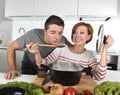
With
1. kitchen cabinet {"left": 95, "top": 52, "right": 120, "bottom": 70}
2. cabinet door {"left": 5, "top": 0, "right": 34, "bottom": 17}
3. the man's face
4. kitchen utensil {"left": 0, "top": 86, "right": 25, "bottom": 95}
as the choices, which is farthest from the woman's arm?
cabinet door {"left": 5, "top": 0, "right": 34, "bottom": 17}

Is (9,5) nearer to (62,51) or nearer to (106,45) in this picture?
(62,51)

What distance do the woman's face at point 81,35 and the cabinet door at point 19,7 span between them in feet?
3.82

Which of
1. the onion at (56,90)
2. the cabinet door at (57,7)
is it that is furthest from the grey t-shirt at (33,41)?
the cabinet door at (57,7)

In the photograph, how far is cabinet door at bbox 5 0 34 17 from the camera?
241 centimetres

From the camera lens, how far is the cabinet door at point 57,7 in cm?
236

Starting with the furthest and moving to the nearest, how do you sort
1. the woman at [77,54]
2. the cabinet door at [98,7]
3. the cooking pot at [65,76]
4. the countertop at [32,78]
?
the cabinet door at [98,7], the woman at [77,54], the countertop at [32,78], the cooking pot at [65,76]

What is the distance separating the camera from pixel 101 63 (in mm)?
1190

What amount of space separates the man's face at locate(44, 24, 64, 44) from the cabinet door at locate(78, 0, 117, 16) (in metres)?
0.95

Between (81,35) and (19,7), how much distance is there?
50.6 inches

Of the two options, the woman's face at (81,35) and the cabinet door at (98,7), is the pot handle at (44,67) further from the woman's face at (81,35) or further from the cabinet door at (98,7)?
the cabinet door at (98,7)

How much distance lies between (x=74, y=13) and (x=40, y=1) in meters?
0.40

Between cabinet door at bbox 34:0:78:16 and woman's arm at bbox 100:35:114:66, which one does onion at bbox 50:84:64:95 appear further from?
cabinet door at bbox 34:0:78:16

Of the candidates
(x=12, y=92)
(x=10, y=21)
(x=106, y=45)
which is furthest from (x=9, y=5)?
(x=12, y=92)

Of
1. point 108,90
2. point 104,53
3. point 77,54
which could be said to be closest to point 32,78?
point 77,54
